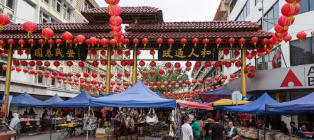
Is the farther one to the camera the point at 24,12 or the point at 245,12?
the point at 245,12

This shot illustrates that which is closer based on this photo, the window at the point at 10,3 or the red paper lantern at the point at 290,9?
the red paper lantern at the point at 290,9

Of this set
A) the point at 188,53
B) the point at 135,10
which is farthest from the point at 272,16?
the point at 135,10

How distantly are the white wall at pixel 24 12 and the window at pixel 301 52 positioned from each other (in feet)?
76.9

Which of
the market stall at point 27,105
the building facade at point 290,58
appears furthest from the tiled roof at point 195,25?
the market stall at point 27,105

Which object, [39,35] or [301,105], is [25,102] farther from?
[301,105]

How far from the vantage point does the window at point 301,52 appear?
1644cm

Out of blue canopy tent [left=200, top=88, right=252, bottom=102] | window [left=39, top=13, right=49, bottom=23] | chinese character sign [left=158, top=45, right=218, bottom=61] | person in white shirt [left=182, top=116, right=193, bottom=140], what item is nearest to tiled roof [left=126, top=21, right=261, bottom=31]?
chinese character sign [left=158, top=45, right=218, bottom=61]

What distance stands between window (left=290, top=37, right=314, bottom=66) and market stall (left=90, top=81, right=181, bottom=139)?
1021cm

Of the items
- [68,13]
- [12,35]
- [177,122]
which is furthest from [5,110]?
[68,13]

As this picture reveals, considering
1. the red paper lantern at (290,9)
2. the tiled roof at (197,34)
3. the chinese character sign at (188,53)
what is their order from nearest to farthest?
the red paper lantern at (290,9) < the tiled roof at (197,34) < the chinese character sign at (188,53)

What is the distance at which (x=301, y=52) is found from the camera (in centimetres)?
1700

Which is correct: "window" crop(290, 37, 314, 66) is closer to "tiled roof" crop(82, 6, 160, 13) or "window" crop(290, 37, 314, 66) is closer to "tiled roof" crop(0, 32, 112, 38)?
"tiled roof" crop(82, 6, 160, 13)

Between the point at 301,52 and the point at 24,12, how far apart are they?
980 inches

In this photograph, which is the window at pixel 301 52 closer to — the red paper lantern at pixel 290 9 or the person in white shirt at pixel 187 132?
the red paper lantern at pixel 290 9
